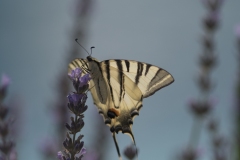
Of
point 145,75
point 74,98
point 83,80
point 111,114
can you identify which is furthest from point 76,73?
point 145,75

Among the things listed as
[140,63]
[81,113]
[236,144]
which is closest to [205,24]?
[140,63]

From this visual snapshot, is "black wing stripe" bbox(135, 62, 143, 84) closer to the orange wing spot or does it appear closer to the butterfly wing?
the butterfly wing

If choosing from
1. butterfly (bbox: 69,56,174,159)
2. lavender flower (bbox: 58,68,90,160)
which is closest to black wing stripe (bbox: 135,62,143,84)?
butterfly (bbox: 69,56,174,159)

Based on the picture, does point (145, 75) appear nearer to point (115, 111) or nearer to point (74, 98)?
point (115, 111)

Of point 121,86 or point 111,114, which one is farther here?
point 121,86

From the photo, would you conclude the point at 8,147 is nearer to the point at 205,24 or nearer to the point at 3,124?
the point at 3,124

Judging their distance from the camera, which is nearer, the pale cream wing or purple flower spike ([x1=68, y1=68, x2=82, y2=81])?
purple flower spike ([x1=68, y1=68, x2=82, y2=81])

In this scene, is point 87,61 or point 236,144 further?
point 87,61
